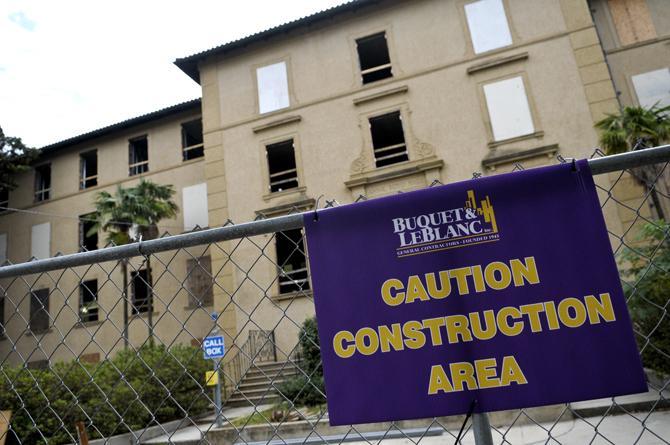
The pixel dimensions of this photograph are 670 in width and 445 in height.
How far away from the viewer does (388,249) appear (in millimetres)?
1591

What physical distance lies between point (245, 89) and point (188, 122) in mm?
4252

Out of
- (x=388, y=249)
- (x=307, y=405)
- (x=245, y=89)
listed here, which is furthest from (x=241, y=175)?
(x=388, y=249)

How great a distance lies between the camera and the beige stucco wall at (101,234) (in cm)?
1878

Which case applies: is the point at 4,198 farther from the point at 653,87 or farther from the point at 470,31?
the point at 653,87

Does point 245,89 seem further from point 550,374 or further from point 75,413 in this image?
point 550,374

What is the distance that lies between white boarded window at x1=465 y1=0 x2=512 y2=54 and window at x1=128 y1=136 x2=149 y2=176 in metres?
14.9

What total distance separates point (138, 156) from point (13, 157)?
5.63 metres

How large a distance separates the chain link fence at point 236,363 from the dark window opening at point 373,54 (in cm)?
769

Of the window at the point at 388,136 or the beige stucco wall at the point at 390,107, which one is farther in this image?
the window at the point at 388,136

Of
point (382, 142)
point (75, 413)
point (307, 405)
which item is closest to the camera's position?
point (75, 413)

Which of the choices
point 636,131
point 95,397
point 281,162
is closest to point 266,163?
point 281,162

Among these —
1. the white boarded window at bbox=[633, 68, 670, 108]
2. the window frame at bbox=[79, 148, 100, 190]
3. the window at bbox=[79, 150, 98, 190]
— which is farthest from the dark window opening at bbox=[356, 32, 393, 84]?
the window at bbox=[79, 150, 98, 190]

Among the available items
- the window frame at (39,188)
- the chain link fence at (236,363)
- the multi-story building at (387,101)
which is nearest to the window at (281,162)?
the multi-story building at (387,101)

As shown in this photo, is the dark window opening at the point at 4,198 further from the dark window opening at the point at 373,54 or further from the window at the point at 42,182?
the dark window opening at the point at 373,54
